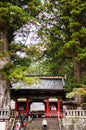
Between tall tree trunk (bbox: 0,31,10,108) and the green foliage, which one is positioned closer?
the green foliage

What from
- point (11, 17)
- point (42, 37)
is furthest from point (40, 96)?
point (11, 17)

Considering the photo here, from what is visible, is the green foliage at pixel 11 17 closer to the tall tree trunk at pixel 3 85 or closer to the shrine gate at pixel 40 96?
the tall tree trunk at pixel 3 85

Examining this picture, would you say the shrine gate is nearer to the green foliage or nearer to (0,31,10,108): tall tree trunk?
(0,31,10,108): tall tree trunk

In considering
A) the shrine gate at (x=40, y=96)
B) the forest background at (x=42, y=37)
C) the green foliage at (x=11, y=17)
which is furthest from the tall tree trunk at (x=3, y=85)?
the shrine gate at (x=40, y=96)

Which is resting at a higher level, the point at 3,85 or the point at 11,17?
the point at 11,17

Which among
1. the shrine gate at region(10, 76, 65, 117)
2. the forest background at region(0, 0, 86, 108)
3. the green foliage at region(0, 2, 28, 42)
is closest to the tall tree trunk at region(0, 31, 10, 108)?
the forest background at region(0, 0, 86, 108)

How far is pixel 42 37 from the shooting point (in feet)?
67.3

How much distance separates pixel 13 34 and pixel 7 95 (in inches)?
163

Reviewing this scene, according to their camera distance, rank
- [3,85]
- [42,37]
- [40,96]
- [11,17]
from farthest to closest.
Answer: [40,96], [42,37], [3,85], [11,17]

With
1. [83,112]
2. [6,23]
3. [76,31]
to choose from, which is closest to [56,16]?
[76,31]

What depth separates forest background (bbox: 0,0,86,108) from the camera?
17.6 meters

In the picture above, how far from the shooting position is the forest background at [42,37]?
17.6 meters

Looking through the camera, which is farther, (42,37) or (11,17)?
(42,37)

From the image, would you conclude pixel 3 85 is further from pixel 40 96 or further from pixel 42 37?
pixel 40 96
